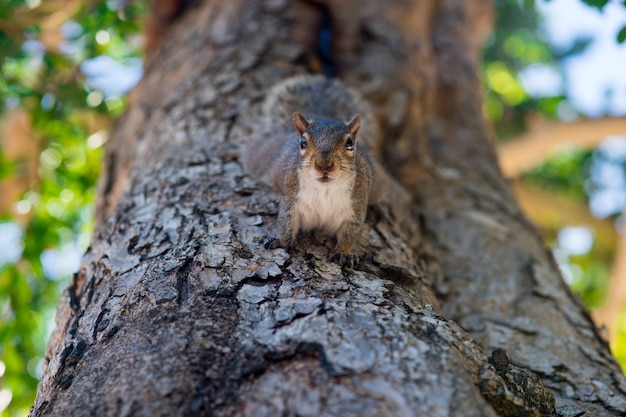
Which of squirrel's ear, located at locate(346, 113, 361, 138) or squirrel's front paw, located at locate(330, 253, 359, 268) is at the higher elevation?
squirrel's ear, located at locate(346, 113, 361, 138)

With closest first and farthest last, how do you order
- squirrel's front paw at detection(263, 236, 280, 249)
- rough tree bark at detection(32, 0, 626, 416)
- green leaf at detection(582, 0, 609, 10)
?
rough tree bark at detection(32, 0, 626, 416) → squirrel's front paw at detection(263, 236, 280, 249) → green leaf at detection(582, 0, 609, 10)

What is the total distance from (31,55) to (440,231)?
280 cm

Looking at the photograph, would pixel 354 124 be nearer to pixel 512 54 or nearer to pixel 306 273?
pixel 306 273

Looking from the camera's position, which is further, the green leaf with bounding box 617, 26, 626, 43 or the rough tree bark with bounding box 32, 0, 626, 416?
the green leaf with bounding box 617, 26, 626, 43

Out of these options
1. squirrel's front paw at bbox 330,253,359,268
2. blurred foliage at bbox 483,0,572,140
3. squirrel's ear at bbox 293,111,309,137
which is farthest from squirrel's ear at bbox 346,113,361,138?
blurred foliage at bbox 483,0,572,140

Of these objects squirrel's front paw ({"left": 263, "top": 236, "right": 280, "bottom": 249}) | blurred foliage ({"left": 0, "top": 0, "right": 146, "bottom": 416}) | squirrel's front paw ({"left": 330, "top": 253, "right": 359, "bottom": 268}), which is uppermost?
squirrel's front paw ({"left": 330, "top": 253, "right": 359, "bottom": 268})

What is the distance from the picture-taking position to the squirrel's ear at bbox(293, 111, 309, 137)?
8.11 feet

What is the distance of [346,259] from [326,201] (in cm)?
29

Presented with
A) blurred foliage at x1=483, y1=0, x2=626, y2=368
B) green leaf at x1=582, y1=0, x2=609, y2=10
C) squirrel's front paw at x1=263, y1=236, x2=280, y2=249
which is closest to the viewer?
squirrel's front paw at x1=263, y1=236, x2=280, y2=249

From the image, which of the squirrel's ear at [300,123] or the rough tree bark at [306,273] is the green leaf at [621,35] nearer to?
the rough tree bark at [306,273]

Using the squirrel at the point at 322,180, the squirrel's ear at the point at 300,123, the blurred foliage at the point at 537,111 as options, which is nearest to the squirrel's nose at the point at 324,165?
the squirrel at the point at 322,180

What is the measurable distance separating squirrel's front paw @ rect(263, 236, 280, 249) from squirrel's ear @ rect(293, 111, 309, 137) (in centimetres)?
51

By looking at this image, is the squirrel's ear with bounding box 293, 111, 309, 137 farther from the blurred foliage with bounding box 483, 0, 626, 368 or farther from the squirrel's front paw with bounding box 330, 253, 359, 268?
the blurred foliage with bounding box 483, 0, 626, 368

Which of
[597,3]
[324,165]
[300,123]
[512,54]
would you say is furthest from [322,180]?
[512,54]
